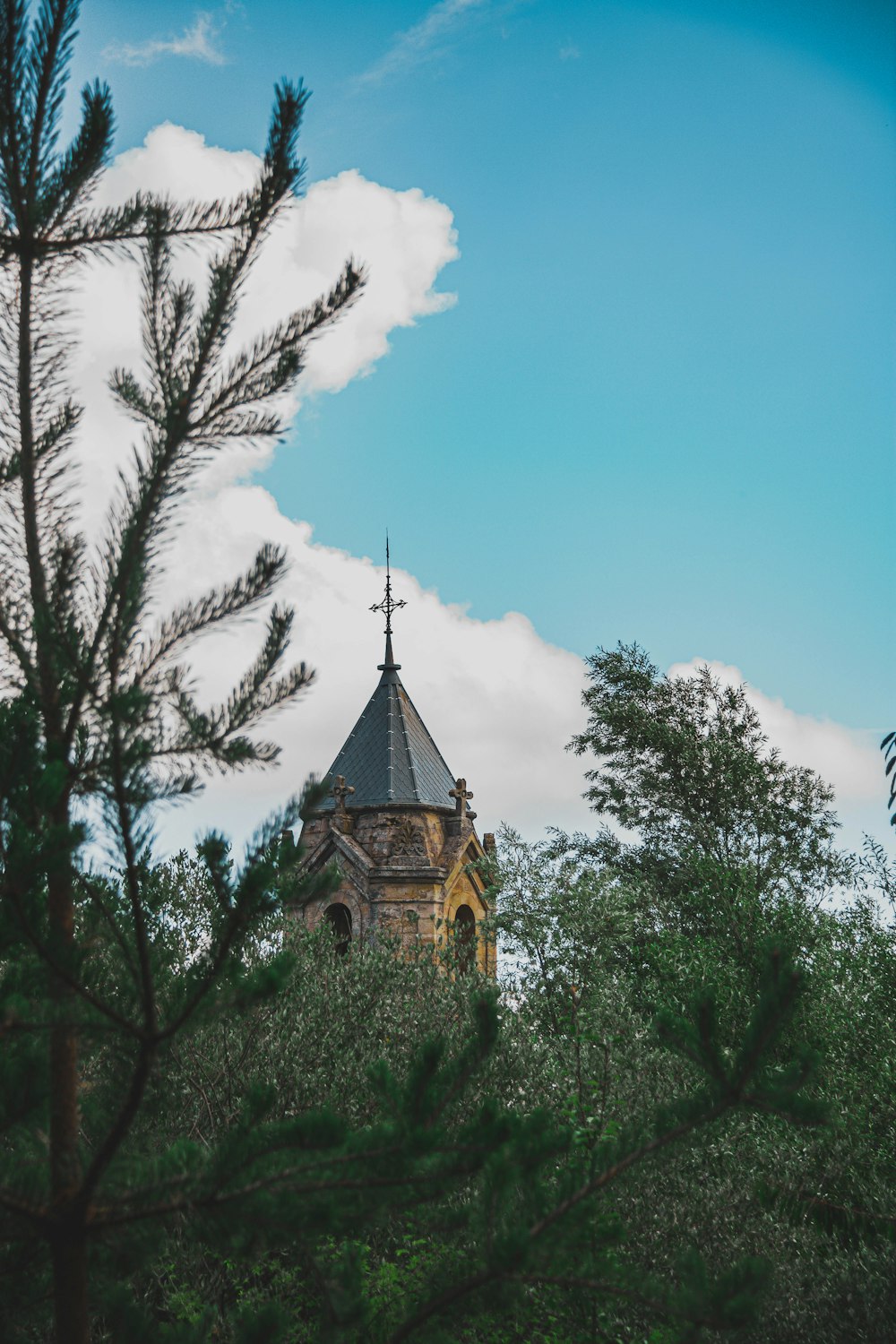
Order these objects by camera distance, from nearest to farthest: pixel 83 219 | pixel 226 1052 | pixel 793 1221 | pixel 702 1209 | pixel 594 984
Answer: pixel 83 219, pixel 702 1209, pixel 226 1052, pixel 793 1221, pixel 594 984

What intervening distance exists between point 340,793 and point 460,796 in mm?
2336

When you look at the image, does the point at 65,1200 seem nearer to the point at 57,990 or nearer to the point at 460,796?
the point at 57,990

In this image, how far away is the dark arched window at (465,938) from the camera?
1672cm

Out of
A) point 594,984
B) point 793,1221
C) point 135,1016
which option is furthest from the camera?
point 594,984

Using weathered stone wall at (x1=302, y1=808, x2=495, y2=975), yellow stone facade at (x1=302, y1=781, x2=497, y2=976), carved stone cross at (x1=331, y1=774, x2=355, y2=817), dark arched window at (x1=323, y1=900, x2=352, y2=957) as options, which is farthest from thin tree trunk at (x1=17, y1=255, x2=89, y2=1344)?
dark arched window at (x1=323, y1=900, x2=352, y2=957)

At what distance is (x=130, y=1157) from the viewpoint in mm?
4043

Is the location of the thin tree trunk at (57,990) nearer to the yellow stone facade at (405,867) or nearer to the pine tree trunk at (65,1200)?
the pine tree trunk at (65,1200)

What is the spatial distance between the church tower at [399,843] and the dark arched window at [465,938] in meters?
0.04

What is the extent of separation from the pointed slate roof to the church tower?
0.02 m

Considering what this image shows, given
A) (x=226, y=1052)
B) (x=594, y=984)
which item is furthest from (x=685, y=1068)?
(x=226, y=1052)

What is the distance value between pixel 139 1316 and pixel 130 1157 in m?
0.59

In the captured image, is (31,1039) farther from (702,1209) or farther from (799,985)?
(702,1209)

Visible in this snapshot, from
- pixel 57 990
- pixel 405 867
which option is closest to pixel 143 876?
pixel 57 990

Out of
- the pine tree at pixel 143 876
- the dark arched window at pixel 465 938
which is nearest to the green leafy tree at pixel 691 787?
the dark arched window at pixel 465 938
